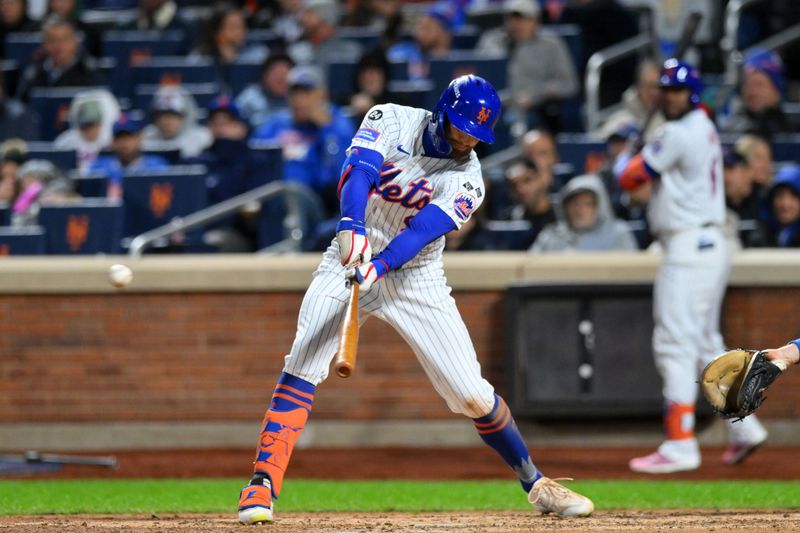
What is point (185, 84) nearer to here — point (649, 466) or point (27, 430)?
point (27, 430)

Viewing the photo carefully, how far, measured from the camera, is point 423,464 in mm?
8922

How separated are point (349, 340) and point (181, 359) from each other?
4492 millimetres

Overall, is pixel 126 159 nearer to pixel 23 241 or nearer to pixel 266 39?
pixel 23 241

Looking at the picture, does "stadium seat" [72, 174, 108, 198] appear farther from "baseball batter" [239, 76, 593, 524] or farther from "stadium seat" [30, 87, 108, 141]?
"baseball batter" [239, 76, 593, 524]

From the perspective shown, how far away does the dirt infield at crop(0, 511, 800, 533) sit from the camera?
561 cm

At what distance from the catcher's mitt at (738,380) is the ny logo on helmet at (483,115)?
1.32 meters

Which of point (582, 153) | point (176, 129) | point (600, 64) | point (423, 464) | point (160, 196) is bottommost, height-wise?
point (423, 464)

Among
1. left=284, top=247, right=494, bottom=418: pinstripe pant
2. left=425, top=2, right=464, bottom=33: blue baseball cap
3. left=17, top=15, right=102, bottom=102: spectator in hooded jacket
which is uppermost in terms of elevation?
left=425, top=2, right=464, bottom=33: blue baseball cap

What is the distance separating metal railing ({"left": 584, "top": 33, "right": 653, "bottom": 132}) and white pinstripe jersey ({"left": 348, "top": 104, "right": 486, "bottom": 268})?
5674mm

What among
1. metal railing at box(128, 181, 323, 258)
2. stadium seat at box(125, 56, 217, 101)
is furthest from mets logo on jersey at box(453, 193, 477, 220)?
stadium seat at box(125, 56, 217, 101)

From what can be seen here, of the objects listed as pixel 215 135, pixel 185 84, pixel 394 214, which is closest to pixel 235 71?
pixel 185 84

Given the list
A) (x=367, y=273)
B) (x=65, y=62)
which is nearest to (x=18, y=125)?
(x=65, y=62)

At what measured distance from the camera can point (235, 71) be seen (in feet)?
40.9

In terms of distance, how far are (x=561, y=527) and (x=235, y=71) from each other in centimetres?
761
